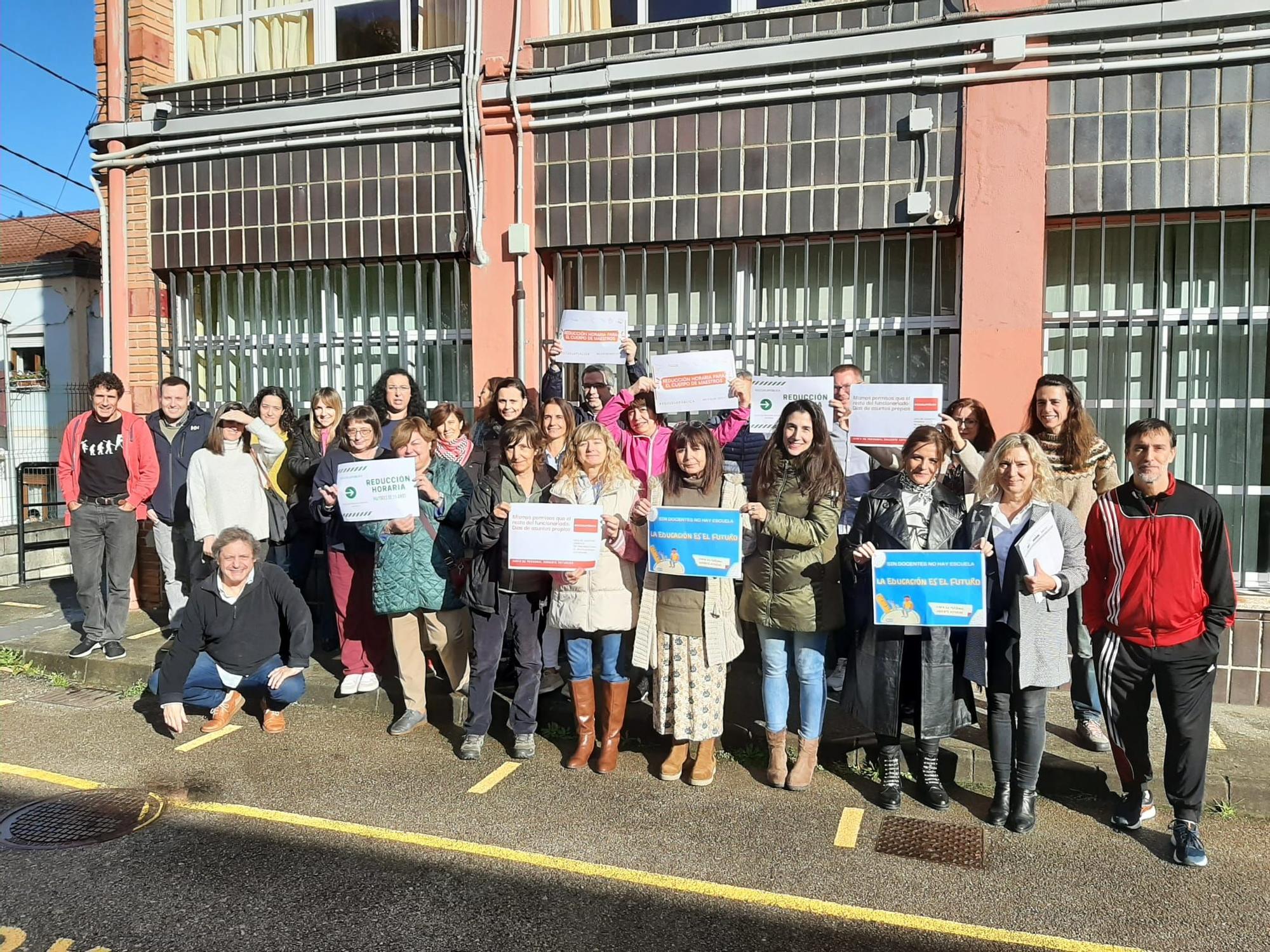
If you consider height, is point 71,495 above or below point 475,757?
above

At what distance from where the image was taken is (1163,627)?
416 cm

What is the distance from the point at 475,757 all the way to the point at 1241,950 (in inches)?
141

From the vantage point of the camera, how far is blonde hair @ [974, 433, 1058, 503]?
14.4 feet

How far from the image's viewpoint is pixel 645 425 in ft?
18.7

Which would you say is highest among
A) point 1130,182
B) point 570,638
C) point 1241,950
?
point 1130,182

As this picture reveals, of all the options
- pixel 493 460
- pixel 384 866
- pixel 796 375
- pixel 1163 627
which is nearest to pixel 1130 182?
pixel 796 375

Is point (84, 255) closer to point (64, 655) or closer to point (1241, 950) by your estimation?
point (64, 655)

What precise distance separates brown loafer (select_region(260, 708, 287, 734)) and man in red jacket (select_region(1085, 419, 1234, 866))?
15.2 feet

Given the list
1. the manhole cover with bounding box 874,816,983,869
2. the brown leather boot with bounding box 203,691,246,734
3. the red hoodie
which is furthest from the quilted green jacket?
the manhole cover with bounding box 874,816,983,869

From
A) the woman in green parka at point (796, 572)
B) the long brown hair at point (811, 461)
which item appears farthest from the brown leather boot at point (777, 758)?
the long brown hair at point (811, 461)

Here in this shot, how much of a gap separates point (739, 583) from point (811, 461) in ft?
3.28

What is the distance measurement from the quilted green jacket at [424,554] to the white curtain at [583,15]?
4.22 m

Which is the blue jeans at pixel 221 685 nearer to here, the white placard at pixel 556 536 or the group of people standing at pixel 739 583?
the group of people standing at pixel 739 583

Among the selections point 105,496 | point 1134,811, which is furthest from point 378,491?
point 1134,811
